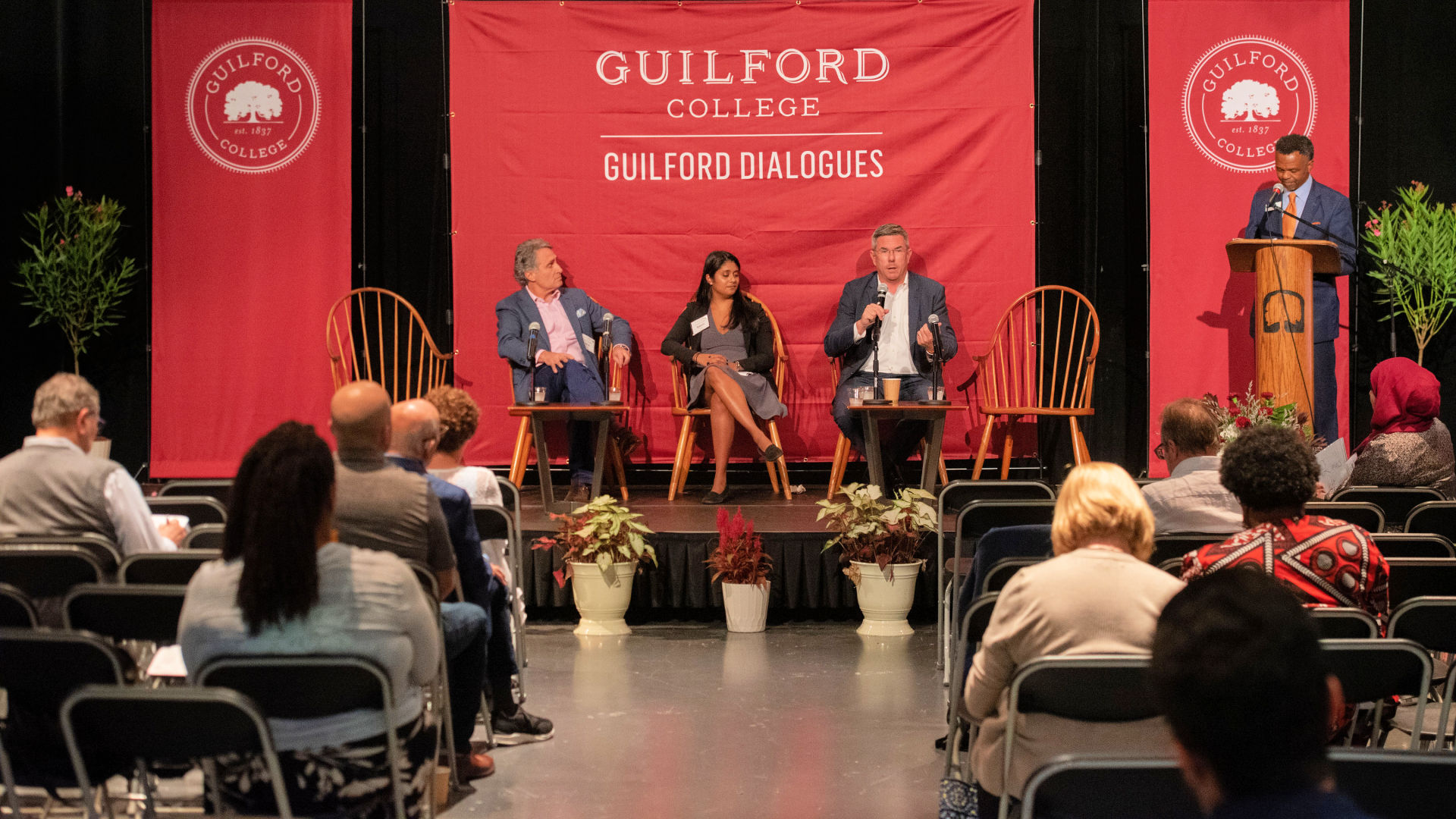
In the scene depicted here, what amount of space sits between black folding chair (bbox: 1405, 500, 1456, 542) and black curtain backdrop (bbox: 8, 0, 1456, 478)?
319 cm

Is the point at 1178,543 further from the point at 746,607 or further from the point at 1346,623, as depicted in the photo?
the point at 746,607

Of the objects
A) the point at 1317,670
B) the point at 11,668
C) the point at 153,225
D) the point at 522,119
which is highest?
the point at 522,119

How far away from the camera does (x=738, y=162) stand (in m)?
6.98

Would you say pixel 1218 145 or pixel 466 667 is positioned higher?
pixel 1218 145

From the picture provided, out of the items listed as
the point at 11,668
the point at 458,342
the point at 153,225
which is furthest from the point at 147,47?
the point at 11,668

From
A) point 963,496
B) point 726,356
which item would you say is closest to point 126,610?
point 963,496

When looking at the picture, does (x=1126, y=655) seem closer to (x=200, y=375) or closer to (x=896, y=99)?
(x=896, y=99)

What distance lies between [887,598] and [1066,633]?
2.99 metres

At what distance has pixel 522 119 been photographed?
6.93 m

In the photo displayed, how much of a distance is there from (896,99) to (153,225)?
3893 millimetres

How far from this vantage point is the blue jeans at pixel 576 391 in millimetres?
6492

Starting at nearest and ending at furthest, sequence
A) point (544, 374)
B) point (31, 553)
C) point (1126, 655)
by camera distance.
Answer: point (1126, 655), point (31, 553), point (544, 374)

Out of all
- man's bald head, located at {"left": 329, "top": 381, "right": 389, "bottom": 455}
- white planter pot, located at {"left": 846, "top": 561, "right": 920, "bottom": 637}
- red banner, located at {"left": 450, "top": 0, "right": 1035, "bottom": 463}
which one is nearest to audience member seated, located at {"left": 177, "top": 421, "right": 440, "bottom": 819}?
man's bald head, located at {"left": 329, "top": 381, "right": 389, "bottom": 455}

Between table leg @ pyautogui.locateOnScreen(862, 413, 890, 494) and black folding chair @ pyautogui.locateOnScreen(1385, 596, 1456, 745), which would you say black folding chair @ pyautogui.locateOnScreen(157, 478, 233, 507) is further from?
black folding chair @ pyautogui.locateOnScreen(1385, 596, 1456, 745)
